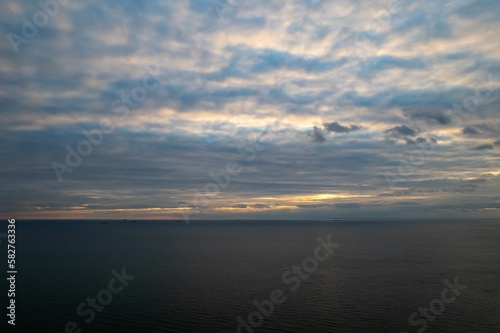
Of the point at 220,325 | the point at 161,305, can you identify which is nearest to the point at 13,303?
the point at 161,305

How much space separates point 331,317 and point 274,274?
4025 centimetres

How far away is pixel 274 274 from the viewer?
101 m

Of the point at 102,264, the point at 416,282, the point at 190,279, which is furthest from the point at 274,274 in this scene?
the point at 102,264

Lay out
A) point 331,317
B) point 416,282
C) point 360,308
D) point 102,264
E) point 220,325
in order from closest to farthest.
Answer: point 220,325 → point 331,317 → point 360,308 → point 416,282 → point 102,264

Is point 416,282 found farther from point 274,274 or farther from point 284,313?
point 284,313

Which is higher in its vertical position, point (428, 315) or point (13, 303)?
point (13, 303)

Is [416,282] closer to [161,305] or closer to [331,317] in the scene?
[331,317]

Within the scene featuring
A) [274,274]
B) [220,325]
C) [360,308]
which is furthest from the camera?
[274,274]

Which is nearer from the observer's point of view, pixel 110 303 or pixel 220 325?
pixel 220 325

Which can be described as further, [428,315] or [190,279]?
[190,279]

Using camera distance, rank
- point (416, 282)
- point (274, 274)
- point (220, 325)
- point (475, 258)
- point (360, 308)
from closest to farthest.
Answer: point (220, 325)
point (360, 308)
point (416, 282)
point (274, 274)
point (475, 258)

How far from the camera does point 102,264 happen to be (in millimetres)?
118125

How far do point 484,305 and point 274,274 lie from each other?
48958 millimetres

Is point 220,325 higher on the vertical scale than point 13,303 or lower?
lower
